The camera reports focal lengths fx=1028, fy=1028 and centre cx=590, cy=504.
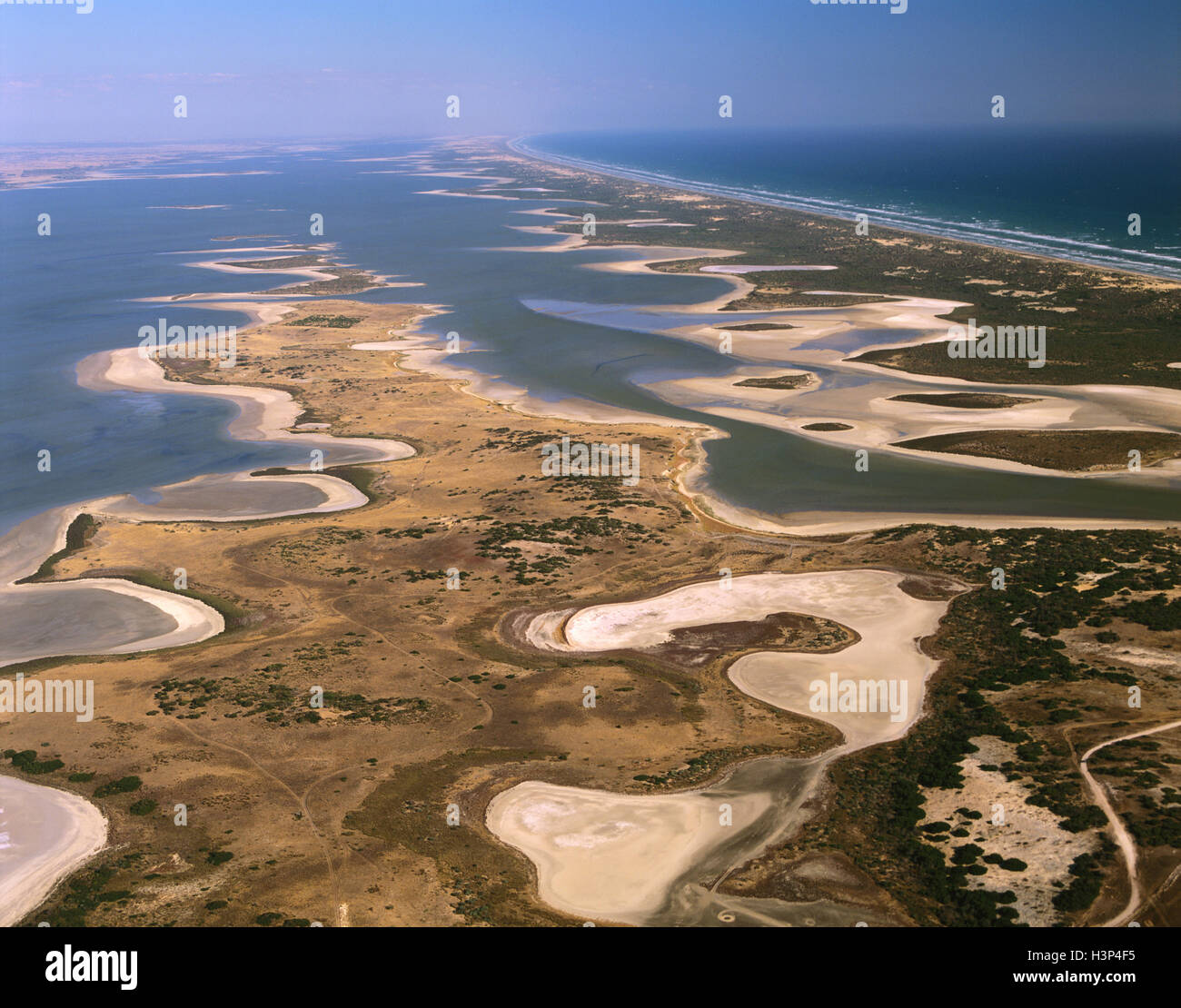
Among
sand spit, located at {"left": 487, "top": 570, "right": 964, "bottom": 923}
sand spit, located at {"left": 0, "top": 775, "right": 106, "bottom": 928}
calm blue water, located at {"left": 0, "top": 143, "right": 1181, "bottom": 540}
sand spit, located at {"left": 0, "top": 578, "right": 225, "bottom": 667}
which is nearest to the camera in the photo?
sand spit, located at {"left": 0, "top": 775, "right": 106, "bottom": 928}

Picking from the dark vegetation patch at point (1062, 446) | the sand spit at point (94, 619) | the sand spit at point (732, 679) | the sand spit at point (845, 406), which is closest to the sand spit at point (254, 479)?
the sand spit at point (94, 619)

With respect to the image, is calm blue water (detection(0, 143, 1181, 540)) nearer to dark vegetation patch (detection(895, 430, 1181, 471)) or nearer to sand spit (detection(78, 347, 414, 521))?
sand spit (detection(78, 347, 414, 521))

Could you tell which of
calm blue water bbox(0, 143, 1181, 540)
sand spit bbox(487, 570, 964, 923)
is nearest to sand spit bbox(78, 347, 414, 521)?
calm blue water bbox(0, 143, 1181, 540)
